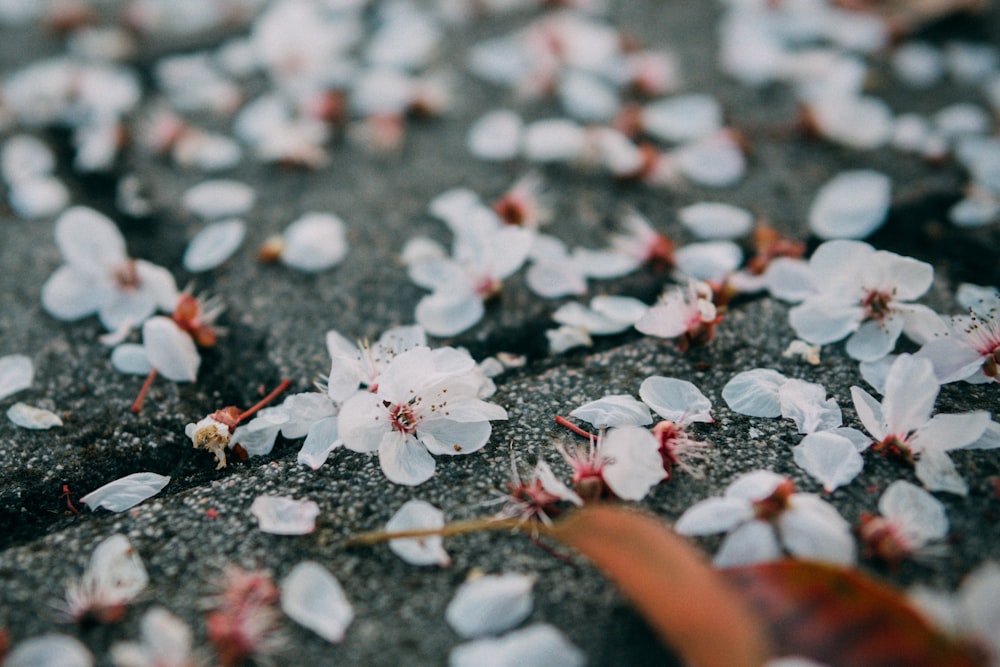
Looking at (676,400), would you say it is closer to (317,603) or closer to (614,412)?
(614,412)

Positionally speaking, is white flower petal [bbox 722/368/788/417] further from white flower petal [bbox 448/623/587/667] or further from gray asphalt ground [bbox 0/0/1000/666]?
white flower petal [bbox 448/623/587/667]

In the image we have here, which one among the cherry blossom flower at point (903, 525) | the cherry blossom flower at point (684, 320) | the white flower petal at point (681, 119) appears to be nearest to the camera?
the cherry blossom flower at point (903, 525)

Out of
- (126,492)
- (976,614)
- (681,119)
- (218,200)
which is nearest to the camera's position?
(976,614)

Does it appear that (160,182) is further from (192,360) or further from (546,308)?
(546,308)

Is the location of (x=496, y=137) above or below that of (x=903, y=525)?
above

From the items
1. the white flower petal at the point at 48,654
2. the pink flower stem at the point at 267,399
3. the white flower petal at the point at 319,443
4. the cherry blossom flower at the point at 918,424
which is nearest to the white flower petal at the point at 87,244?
the pink flower stem at the point at 267,399

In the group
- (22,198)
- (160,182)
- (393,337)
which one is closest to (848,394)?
(393,337)

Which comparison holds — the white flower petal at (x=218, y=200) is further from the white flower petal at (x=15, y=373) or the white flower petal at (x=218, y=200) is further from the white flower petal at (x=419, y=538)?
the white flower petal at (x=419, y=538)

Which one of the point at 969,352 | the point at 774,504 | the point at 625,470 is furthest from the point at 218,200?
the point at 969,352
